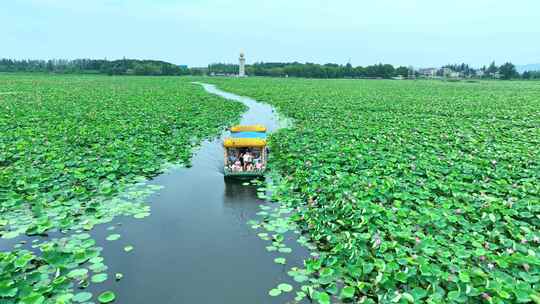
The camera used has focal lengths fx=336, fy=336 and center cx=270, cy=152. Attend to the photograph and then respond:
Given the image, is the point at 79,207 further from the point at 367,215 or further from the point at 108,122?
the point at 108,122

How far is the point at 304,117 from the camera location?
1741 cm

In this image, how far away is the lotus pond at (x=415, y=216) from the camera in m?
3.96

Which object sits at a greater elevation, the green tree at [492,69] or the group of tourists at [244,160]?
the green tree at [492,69]

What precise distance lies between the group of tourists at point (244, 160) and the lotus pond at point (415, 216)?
0.69 meters

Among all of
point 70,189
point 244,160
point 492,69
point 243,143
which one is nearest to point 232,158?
point 244,160

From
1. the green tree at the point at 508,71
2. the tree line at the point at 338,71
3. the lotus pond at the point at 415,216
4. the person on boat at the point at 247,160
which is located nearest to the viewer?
the lotus pond at the point at 415,216

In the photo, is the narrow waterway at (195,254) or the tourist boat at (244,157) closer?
the narrow waterway at (195,254)

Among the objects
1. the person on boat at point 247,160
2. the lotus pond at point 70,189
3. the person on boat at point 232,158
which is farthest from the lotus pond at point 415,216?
the lotus pond at point 70,189

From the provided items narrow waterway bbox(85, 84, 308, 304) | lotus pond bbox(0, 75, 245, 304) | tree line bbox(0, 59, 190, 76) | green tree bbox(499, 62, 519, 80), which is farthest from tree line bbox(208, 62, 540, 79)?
narrow waterway bbox(85, 84, 308, 304)

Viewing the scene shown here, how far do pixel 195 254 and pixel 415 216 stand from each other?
3571 millimetres

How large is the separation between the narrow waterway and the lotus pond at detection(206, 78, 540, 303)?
443 millimetres

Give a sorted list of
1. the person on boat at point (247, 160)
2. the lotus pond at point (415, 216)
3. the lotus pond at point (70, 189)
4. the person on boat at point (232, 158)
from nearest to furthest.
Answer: the lotus pond at point (415, 216) < the lotus pond at point (70, 189) < the person on boat at point (247, 160) < the person on boat at point (232, 158)

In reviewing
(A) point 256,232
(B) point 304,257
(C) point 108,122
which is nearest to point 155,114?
(C) point 108,122

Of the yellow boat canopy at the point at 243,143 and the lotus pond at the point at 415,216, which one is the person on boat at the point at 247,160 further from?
the lotus pond at the point at 415,216
